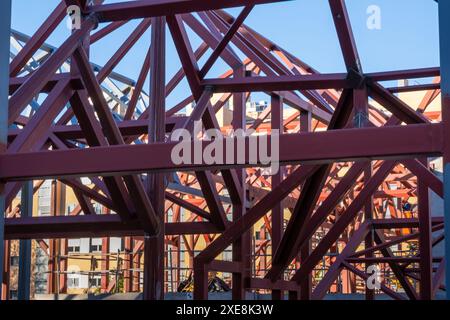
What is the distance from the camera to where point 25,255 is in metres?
13.1

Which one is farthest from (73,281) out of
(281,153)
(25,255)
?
(281,153)

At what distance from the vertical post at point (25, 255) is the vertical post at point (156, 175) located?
408cm

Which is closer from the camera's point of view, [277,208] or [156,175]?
[156,175]

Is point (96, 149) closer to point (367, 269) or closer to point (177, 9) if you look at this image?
point (177, 9)

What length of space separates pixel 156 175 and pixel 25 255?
4821 mm

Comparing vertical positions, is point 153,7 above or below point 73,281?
above

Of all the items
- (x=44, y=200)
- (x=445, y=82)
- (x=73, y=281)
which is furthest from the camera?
(x=44, y=200)

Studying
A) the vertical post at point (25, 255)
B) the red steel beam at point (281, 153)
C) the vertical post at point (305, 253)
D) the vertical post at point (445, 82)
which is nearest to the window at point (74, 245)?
the vertical post at point (25, 255)

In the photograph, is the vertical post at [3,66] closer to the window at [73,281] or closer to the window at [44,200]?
the window at [44,200]

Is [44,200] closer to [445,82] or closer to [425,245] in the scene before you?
[425,245]

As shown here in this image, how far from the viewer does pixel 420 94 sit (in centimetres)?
3369

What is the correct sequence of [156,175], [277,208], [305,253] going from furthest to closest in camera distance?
[305,253] < [277,208] < [156,175]

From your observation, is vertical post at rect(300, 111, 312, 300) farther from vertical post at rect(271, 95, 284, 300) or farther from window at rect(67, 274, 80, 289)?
window at rect(67, 274, 80, 289)

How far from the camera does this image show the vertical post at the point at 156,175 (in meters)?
Result: 9.12
